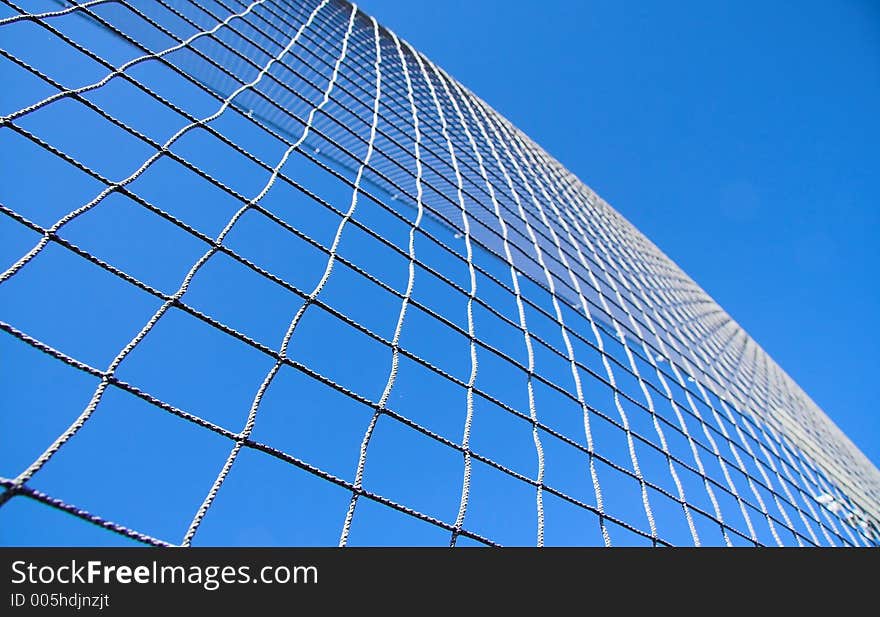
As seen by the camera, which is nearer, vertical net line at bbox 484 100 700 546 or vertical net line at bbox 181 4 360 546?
vertical net line at bbox 181 4 360 546

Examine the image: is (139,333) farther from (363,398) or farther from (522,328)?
(522,328)

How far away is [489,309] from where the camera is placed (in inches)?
82.9

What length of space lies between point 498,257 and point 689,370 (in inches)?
64.8

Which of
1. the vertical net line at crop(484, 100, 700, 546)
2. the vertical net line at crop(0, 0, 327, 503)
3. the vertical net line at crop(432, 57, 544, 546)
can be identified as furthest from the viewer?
the vertical net line at crop(484, 100, 700, 546)

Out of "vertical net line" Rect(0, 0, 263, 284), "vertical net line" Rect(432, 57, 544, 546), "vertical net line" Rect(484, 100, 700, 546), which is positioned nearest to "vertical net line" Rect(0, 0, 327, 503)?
"vertical net line" Rect(0, 0, 263, 284)

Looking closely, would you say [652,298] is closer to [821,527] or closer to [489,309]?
[821,527]

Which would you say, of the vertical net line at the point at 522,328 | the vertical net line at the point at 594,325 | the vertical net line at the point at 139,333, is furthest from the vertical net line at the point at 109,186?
the vertical net line at the point at 594,325

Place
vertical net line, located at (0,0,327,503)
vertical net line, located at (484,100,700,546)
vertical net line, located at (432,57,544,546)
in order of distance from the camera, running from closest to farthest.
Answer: vertical net line, located at (0,0,327,503) → vertical net line, located at (432,57,544,546) → vertical net line, located at (484,100,700,546)

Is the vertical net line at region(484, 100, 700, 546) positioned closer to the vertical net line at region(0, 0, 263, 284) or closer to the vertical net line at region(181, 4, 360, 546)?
the vertical net line at region(181, 4, 360, 546)

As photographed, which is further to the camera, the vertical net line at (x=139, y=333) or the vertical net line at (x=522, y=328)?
the vertical net line at (x=522, y=328)

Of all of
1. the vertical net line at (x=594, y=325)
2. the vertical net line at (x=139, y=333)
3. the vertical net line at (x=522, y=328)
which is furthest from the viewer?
the vertical net line at (x=594, y=325)

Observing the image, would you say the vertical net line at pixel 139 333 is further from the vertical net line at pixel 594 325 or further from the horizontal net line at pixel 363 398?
the vertical net line at pixel 594 325

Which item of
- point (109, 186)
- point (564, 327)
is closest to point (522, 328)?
point (564, 327)
